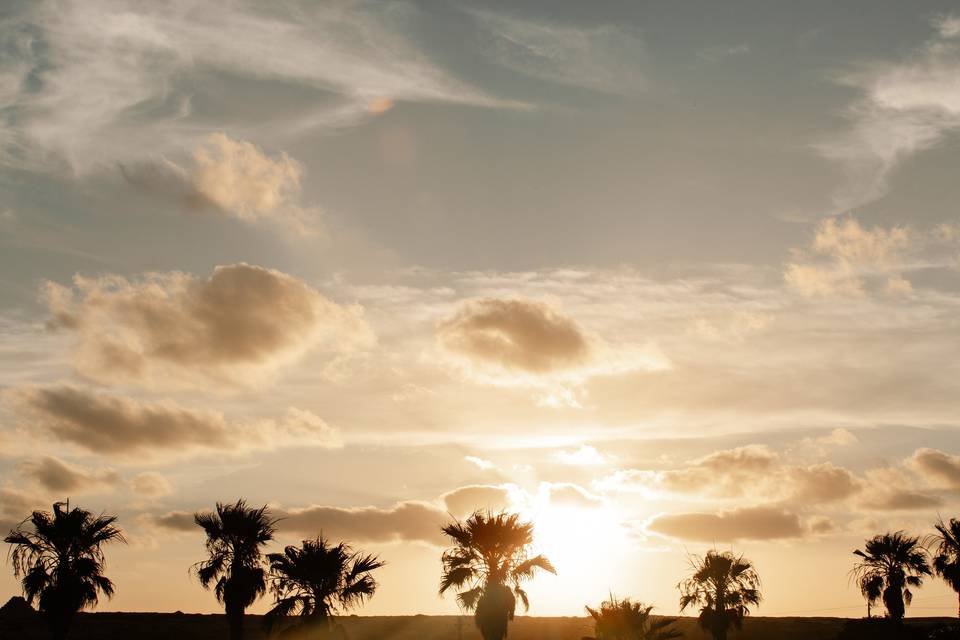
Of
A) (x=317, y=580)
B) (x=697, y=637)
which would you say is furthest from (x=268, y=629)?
(x=697, y=637)

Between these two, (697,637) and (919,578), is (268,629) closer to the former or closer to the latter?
(919,578)

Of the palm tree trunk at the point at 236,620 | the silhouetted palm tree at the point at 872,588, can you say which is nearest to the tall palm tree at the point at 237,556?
the palm tree trunk at the point at 236,620

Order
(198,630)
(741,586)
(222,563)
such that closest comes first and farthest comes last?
(222,563) < (741,586) < (198,630)

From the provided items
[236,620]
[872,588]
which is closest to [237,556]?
[236,620]

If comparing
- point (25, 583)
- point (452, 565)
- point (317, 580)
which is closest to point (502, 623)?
point (452, 565)

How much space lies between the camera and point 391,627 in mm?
103062

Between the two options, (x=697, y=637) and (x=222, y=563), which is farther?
(x=697, y=637)

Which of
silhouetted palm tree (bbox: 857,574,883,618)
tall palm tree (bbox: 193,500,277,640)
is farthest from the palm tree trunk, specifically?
silhouetted palm tree (bbox: 857,574,883,618)

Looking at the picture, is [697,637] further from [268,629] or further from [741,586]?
[268,629]

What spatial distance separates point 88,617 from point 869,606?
221 ft

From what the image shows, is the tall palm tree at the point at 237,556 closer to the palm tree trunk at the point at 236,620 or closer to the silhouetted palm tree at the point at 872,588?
the palm tree trunk at the point at 236,620

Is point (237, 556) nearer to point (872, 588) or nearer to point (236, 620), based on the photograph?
point (236, 620)

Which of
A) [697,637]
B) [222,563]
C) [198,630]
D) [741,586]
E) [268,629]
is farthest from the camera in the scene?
[697,637]

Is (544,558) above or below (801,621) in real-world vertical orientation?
above
